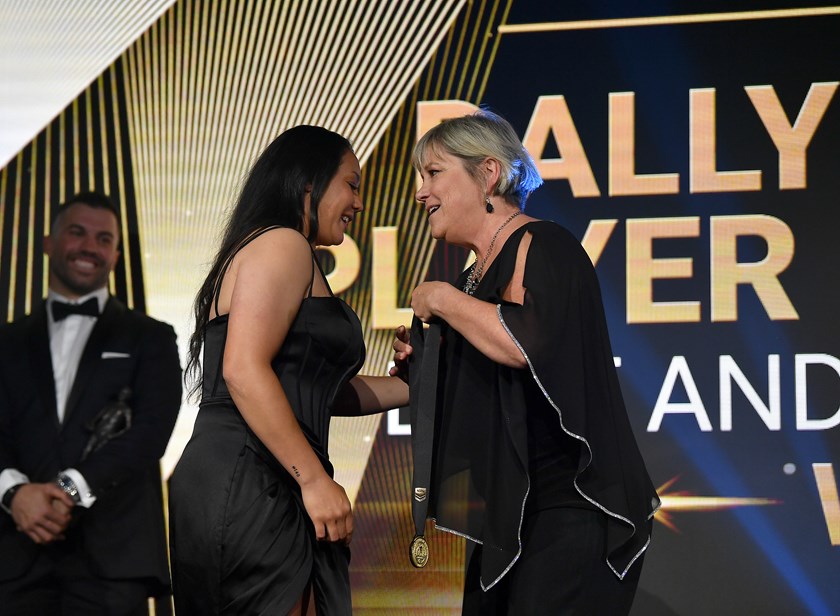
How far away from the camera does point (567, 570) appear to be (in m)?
2.19

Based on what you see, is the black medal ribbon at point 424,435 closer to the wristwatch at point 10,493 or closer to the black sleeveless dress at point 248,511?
the black sleeveless dress at point 248,511

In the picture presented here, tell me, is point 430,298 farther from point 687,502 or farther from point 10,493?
point 10,493

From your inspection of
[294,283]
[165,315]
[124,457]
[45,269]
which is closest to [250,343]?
[294,283]

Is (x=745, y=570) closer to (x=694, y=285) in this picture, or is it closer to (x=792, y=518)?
(x=792, y=518)

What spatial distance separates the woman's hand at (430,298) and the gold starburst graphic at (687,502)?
189 centimetres

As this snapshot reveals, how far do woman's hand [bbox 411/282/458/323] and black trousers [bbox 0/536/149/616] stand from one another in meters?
2.22

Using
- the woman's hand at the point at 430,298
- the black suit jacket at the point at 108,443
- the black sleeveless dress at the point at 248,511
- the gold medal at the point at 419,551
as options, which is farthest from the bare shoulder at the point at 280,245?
the black suit jacket at the point at 108,443

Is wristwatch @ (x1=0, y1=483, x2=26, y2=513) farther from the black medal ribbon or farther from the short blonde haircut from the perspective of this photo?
the short blonde haircut

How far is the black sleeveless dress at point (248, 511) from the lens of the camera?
85.9 inches

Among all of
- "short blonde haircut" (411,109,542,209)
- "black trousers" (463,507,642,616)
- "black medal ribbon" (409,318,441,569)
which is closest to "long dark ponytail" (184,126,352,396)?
"short blonde haircut" (411,109,542,209)

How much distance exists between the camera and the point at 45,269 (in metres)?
4.57

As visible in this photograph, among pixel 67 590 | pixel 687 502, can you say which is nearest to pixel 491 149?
pixel 687 502

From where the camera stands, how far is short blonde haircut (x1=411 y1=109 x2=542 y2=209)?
248cm

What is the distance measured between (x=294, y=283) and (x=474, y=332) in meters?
0.39
